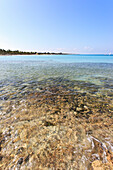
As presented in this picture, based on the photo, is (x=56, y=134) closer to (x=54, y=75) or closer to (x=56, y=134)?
(x=56, y=134)

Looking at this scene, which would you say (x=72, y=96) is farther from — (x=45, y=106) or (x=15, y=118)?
(x=15, y=118)

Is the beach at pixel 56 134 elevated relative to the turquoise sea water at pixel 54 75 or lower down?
lower down

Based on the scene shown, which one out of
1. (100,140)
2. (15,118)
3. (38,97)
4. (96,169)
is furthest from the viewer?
(38,97)

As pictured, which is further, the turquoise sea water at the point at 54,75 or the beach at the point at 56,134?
the turquoise sea water at the point at 54,75

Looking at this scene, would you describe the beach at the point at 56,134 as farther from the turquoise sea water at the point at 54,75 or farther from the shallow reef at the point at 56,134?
the turquoise sea water at the point at 54,75

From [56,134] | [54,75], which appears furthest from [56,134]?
[54,75]

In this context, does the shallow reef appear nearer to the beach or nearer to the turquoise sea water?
the beach

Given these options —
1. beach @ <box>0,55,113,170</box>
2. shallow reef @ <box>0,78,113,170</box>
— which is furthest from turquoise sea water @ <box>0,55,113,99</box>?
shallow reef @ <box>0,78,113,170</box>

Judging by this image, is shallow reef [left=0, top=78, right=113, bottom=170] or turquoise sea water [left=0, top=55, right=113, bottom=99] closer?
shallow reef [left=0, top=78, right=113, bottom=170]

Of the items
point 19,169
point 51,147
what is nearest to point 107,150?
point 51,147

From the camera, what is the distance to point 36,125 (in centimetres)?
525

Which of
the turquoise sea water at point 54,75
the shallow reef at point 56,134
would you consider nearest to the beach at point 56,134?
the shallow reef at point 56,134

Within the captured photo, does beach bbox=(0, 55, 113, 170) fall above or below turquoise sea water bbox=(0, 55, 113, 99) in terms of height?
below

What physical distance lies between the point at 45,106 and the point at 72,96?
10.4 feet
